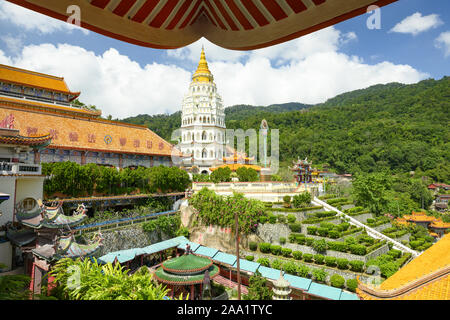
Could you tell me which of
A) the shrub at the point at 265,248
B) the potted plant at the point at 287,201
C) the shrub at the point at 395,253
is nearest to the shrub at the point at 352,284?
the shrub at the point at 395,253

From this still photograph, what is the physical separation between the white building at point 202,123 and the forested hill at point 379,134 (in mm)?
20630

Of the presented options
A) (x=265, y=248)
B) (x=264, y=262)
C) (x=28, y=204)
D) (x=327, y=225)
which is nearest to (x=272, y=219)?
(x=265, y=248)

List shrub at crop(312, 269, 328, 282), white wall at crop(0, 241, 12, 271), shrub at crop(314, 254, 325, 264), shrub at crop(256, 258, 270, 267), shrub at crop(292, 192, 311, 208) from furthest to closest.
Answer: shrub at crop(292, 192, 311, 208), shrub at crop(256, 258, 270, 267), shrub at crop(314, 254, 325, 264), shrub at crop(312, 269, 328, 282), white wall at crop(0, 241, 12, 271)

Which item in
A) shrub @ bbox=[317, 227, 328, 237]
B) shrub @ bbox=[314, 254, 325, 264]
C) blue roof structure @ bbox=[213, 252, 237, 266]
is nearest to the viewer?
blue roof structure @ bbox=[213, 252, 237, 266]

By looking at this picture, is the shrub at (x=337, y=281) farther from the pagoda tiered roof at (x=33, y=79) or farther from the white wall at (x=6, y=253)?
the pagoda tiered roof at (x=33, y=79)

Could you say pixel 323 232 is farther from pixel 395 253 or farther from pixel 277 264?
pixel 395 253

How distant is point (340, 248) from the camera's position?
15.1 meters

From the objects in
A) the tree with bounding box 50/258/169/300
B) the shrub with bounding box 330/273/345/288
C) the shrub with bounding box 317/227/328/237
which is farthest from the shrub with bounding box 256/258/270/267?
the tree with bounding box 50/258/169/300

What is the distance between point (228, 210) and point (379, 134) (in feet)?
193

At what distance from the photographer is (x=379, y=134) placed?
6322cm

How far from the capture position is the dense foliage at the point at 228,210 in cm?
1850

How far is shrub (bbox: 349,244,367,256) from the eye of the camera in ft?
47.5

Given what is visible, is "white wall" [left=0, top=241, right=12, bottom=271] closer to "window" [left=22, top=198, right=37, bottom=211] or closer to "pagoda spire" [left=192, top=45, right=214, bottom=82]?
"window" [left=22, top=198, right=37, bottom=211]

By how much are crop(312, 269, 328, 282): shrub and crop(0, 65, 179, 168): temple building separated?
16.7 metres
